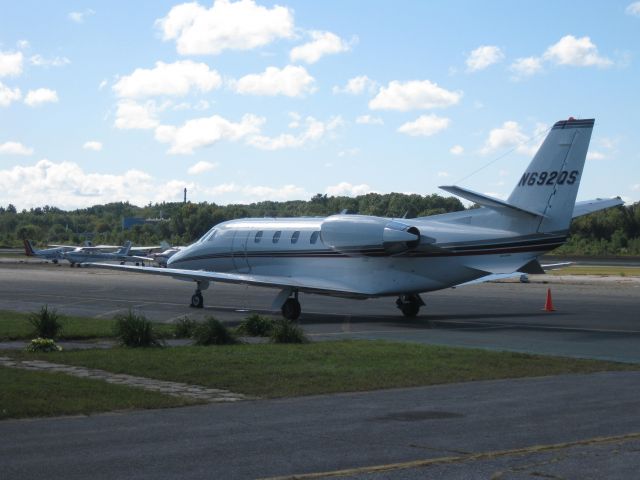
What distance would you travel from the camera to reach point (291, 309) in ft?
103

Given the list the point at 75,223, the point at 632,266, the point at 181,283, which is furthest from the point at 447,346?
the point at 75,223

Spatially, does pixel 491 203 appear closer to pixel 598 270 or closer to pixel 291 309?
pixel 291 309

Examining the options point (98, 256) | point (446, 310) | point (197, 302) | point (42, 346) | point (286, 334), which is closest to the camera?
point (42, 346)

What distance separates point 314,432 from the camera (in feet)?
36.6

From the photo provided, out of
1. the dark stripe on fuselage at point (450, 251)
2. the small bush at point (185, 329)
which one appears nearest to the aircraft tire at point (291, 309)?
the dark stripe on fuselage at point (450, 251)

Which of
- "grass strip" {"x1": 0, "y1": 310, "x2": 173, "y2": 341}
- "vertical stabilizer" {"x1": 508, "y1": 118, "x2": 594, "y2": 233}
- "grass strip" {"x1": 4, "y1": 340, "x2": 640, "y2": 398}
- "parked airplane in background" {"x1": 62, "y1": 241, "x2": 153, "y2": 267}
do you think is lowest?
"grass strip" {"x1": 0, "y1": 310, "x2": 173, "y2": 341}

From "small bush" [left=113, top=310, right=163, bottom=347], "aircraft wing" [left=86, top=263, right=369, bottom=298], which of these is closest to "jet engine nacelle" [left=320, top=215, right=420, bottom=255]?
"aircraft wing" [left=86, top=263, right=369, bottom=298]

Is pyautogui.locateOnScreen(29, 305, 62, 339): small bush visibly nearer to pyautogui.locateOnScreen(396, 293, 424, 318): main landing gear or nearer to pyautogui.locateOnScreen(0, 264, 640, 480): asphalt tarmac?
pyautogui.locateOnScreen(0, 264, 640, 480): asphalt tarmac

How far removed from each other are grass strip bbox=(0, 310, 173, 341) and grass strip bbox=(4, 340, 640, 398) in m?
2.89

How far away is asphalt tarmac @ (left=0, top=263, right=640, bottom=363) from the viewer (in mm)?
24141

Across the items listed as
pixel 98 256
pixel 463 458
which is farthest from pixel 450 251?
pixel 98 256

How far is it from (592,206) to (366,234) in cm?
689

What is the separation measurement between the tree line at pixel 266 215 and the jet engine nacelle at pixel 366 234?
9.59ft

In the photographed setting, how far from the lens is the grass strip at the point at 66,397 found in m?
12.4
